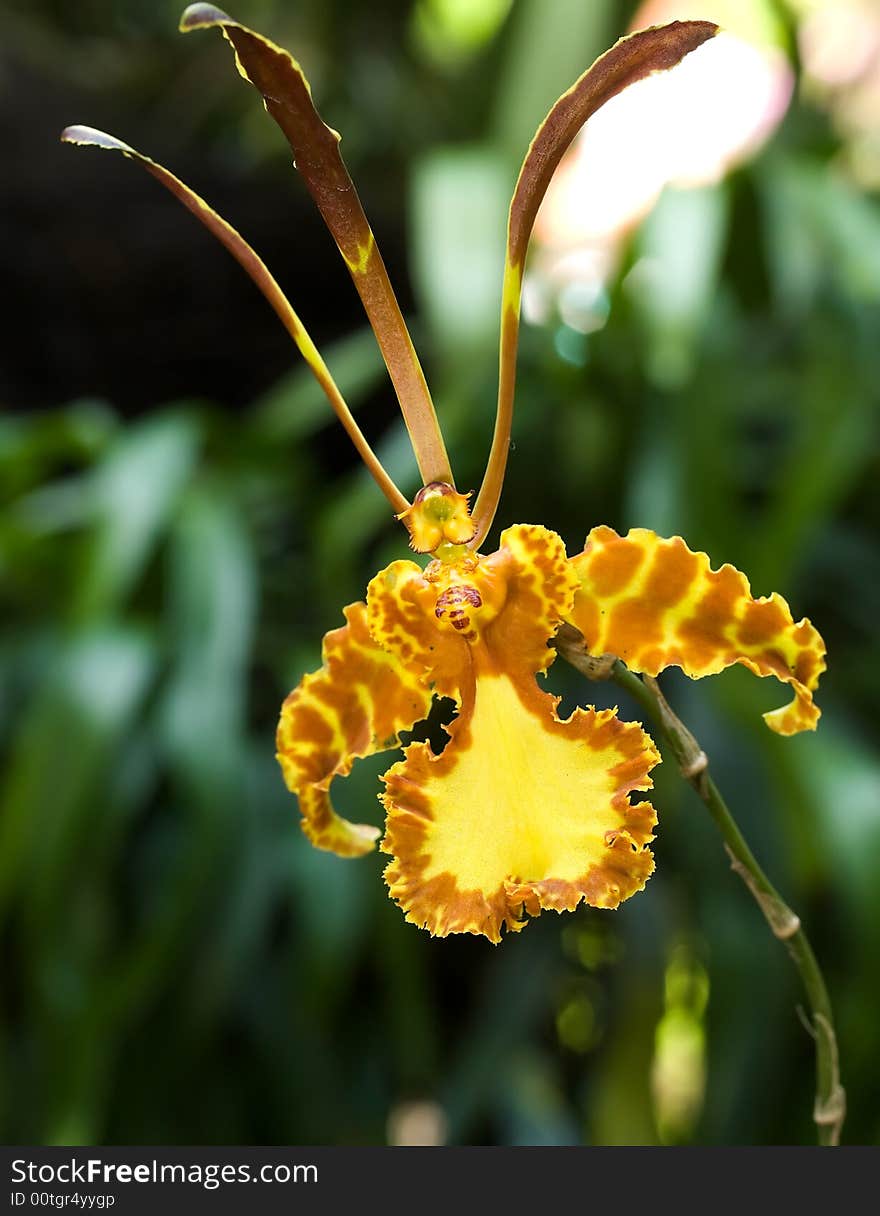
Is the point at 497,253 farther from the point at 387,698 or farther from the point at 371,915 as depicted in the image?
the point at 387,698

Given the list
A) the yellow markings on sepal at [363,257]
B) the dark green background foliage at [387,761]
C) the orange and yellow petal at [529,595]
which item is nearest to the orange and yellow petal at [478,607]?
the orange and yellow petal at [529,595]

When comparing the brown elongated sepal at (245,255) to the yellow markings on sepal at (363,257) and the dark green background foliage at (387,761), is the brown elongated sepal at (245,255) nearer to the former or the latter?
the yellow markings on sepal at (363,257)

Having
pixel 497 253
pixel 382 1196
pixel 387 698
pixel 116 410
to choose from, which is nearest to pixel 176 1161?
pixel 382 1196

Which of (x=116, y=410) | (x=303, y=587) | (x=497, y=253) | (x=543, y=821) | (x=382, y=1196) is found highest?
(x=116, y=410)

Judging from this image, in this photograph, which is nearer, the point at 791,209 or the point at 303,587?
the point at 791,209

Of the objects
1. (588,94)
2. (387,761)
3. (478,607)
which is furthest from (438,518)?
(387,761)

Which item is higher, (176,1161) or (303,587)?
(303,587)

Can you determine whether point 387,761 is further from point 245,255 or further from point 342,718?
point 245,255
